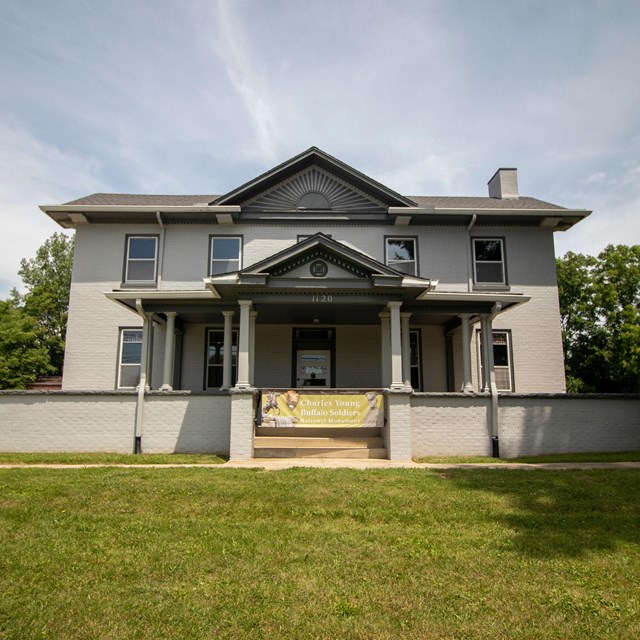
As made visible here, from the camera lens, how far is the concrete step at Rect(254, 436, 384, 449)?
12.3m

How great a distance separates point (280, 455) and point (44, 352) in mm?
20037

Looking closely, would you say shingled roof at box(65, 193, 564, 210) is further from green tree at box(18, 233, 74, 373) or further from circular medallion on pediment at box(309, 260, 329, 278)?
green tree at box(18, 233, 74, 373)

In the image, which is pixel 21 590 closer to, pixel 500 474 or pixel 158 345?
pixel 500 474

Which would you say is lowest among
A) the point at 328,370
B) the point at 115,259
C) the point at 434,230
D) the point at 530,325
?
the point at 328,370

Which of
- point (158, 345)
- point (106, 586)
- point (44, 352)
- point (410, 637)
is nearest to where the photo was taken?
point (410, 637)

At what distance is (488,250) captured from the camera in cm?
1709

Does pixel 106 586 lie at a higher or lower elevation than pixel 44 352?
lower

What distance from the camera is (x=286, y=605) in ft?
13.1

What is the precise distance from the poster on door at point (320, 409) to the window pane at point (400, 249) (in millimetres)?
6064

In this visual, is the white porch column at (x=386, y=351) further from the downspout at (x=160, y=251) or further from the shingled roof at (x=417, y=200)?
the downspout at (x=160, y=251)

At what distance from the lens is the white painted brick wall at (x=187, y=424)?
12.8 metres

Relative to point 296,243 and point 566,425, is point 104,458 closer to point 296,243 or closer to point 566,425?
point 296,243

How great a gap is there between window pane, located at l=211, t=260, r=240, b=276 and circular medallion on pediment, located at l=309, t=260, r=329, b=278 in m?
4.48

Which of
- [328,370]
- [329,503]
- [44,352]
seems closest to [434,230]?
[328,370]
